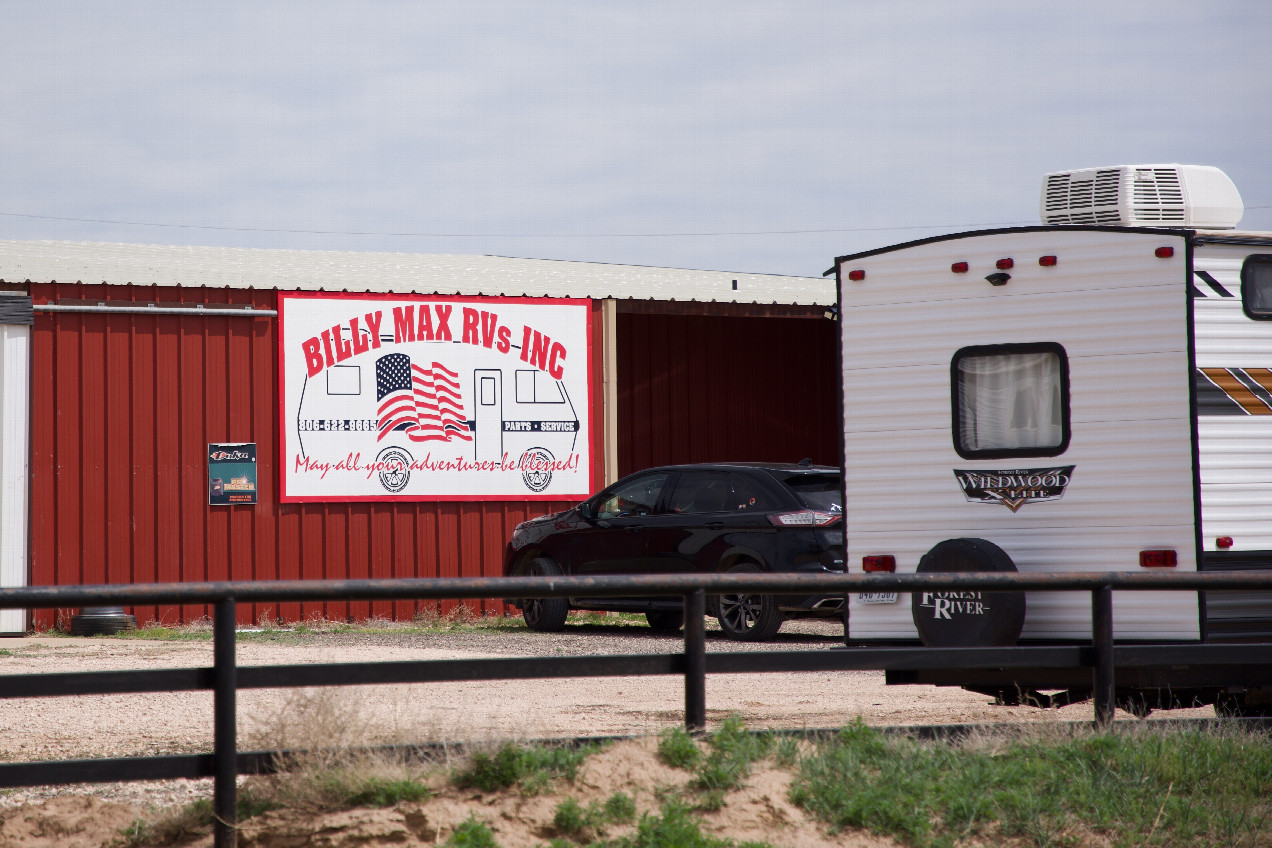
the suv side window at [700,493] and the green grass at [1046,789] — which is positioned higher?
the suv side window at [700,493]

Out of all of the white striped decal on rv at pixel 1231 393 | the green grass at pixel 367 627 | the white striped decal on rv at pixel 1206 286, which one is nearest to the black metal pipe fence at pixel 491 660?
the white striped decal on rv at pixel 1231 393

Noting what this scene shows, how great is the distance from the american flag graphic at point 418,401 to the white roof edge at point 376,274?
1009 mm

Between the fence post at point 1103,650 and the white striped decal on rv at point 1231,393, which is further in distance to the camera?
the white striped decal on rv at point 1231,393

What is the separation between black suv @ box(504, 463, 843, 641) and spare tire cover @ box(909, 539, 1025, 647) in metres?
4.83

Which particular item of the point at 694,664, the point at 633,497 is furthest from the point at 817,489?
the point at 694,664

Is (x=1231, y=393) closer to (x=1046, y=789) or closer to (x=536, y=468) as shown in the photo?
(x=1046, y=789)

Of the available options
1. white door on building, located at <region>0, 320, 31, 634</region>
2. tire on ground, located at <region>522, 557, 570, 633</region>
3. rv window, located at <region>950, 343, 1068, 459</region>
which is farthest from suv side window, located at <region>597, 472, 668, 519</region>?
rv window, located at <region>950, 343, 1068, 459</region>

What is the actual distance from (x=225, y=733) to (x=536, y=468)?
13.6 m

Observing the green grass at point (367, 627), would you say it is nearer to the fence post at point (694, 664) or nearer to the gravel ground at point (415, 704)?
the gravel ground at point (415, 704)

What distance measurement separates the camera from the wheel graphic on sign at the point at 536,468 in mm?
18938

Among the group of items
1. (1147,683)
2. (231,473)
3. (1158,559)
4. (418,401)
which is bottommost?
(1147,683)

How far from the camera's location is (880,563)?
9445 millimetres

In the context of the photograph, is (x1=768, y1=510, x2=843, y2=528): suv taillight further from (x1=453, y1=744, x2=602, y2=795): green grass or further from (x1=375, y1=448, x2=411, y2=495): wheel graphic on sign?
(x1=453, y1=744, x2=602, y2=795): green grass

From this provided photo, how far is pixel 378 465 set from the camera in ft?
59.8
